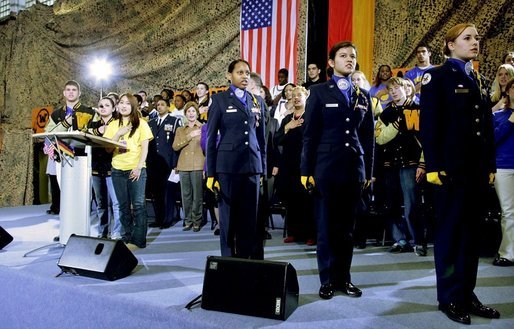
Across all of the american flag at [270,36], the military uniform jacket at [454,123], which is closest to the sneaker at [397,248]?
the military uniform jacket at [454,123]

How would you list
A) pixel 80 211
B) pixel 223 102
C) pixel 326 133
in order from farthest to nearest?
1. pixel 80 211
2. pixel 223 102
3. pixel 326 133

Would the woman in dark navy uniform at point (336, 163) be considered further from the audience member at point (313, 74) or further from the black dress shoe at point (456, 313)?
the audience member at point (313, 74)

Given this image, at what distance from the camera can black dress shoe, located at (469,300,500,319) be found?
2.73m

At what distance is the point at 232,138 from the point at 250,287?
137 centimetres

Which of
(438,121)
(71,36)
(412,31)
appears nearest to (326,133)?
(438,121)

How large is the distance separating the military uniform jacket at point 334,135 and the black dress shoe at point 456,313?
3.30ft

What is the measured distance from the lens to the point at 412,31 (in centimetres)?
695

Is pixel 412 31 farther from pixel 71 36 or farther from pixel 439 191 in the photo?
pixel 71 36

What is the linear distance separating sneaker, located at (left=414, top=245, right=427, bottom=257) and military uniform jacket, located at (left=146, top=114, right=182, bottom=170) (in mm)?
3604

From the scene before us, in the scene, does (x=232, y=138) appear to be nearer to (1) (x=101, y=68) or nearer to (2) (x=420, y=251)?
(2) (x=420, y=251)

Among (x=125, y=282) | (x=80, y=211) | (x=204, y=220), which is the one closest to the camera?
(x=125, y=282)

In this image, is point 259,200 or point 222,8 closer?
point 259,200

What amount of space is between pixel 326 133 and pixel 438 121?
0.76m

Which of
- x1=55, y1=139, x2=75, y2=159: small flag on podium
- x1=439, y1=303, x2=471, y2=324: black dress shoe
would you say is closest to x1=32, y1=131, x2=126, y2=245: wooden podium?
x1=55, y1=139, x2=75, y2=159: small flag on podium
